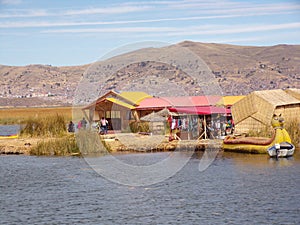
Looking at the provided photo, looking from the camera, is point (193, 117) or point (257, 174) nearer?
point (257, 174)

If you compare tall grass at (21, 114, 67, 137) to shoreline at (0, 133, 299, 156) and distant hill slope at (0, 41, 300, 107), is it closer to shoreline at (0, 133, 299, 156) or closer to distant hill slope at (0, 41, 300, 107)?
shoreline at (0, 133, 299, 156)

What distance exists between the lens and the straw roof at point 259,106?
135 ft

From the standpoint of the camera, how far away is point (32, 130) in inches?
1722

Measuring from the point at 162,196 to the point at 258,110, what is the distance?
19.6 m

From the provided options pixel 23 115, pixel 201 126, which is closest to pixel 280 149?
pixel 201 126

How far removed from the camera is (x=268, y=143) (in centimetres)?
3375

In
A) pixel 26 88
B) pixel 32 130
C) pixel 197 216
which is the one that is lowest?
pixel 197 216

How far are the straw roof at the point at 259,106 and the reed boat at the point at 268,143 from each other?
14.2 feet

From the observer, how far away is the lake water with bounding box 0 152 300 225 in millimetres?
19812

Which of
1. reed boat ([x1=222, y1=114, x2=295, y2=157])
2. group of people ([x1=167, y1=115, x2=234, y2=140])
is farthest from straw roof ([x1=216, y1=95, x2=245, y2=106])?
reed boat ([x1=222, y1=114, x2=295, y2=157])

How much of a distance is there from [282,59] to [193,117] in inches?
5759

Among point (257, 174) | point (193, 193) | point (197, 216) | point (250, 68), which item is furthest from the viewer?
point (250, 68)

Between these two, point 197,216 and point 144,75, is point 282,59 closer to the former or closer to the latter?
point 144,75

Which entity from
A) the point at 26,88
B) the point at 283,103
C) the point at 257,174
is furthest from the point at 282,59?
the point at 257,174
